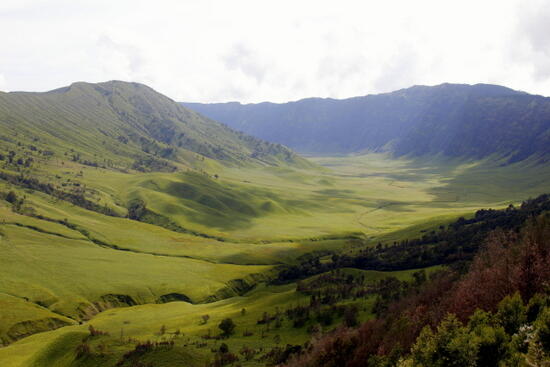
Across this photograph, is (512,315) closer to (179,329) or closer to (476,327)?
(476,327)

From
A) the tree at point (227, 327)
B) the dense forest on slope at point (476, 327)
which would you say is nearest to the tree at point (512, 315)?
the dense forest on slope at point (476, 327)

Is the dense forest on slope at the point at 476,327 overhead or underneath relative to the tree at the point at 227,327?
overhead

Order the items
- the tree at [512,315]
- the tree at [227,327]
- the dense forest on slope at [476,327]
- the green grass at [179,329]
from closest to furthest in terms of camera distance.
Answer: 1. the dense forest on slope at [476,327]
2. the tree at [512,315]
3. the green grass at [179,329]
4. the tree at [227,327]

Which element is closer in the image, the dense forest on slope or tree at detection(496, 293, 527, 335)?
the dense forest on slope

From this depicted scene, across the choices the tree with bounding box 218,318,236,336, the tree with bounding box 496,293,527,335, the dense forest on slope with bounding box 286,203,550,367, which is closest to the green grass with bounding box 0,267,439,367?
the tree with bounding box 218,318,236,336

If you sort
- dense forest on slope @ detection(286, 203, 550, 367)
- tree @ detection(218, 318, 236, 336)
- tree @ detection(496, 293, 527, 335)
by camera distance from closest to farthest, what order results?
dense forest on slope @ detection(286, 203, 550, 367)
tree @ detection(496, 293, 527, 335)
tree @ detection(218, 318, 236, 336)

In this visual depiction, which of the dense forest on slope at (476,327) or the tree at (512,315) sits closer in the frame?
the dense forest on slope at (476,327)

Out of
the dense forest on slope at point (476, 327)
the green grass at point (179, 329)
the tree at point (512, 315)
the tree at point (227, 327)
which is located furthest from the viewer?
the tree at point (227, 327)

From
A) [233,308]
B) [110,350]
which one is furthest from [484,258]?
[233,308]

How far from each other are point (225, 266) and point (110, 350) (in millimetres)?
108784

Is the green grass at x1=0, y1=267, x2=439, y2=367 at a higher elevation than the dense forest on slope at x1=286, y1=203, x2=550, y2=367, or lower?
lower

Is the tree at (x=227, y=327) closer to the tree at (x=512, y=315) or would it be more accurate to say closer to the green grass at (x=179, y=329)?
the green grass at (x=179, y=329)

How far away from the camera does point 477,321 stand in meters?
31.5

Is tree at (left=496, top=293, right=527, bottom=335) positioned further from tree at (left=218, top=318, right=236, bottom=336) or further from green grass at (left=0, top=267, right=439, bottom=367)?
tree at (left=218, top=318, right=236, bottom=336)
